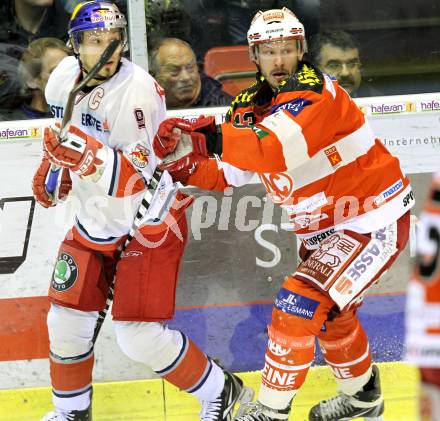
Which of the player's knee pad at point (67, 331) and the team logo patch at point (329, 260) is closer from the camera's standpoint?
the team logo patch at point (329, 260)

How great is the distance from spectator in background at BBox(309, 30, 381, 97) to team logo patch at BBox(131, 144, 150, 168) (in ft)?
2.84

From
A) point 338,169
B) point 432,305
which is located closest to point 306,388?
point 338,169

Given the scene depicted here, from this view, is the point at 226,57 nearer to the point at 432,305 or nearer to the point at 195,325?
the point at 195,325

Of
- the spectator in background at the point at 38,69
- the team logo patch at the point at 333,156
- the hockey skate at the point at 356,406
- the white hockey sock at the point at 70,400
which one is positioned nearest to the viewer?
the team logo patch at the point at 333,156

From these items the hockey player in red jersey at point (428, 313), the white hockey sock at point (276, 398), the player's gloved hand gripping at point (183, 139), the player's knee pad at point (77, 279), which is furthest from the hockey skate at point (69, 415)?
the hockey player in red jersey at point (428, 313)

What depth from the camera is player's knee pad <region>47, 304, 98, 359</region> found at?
3.01 meters

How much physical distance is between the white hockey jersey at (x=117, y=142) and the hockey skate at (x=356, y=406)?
0.86 meters

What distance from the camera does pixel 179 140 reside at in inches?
100

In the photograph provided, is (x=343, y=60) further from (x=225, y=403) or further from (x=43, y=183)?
(x=225, y=403)

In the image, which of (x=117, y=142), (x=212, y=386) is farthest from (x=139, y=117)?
(x=212, y=386)

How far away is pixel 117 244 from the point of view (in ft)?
10.1

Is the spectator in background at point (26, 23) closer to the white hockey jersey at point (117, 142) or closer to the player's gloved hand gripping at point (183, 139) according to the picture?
the white hockey jersey at point (117, 142)

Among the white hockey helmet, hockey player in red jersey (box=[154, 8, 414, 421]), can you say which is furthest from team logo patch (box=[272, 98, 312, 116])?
the white hockey helmet

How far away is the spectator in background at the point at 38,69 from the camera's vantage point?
3264 millimetres
